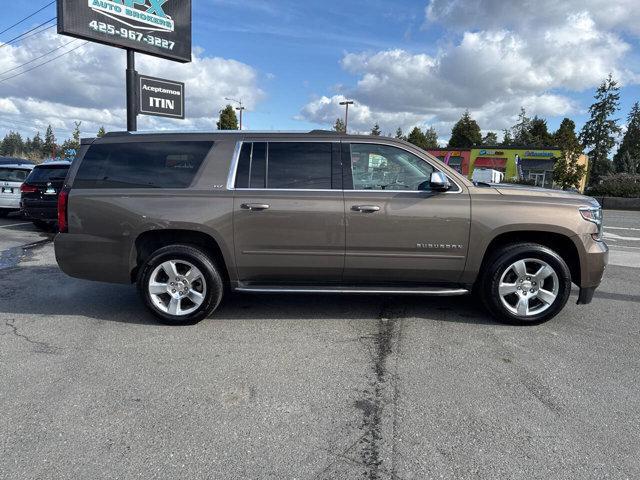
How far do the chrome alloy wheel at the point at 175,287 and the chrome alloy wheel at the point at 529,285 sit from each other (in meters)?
3.00

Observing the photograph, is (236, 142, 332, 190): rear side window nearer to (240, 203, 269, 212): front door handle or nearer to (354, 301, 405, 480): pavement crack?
(240, 203, 269, 212): front door handle

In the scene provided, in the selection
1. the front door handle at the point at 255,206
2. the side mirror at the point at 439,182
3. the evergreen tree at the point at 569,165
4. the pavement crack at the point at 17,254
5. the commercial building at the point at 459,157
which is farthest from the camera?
the commercial building at the point at 459,157

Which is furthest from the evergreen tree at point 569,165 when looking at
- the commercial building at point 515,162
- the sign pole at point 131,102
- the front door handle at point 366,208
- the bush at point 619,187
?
the front door handle at point 366,208

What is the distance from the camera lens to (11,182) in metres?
12.9

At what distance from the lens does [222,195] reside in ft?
15.2

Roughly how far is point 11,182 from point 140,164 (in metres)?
10.4

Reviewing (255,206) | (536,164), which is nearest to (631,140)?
(536,164)

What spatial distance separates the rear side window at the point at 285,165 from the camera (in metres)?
4.69

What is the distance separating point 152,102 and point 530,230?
37.1 feet

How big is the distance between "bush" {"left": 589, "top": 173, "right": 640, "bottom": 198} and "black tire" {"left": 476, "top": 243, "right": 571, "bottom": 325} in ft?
80.4

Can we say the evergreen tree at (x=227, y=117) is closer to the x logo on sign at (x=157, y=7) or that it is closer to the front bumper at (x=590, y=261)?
the x logo on sign at (x=157, y=7)

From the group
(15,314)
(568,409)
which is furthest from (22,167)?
(568,409)

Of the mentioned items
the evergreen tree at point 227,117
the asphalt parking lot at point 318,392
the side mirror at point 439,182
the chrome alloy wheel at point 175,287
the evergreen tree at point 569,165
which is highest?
the evergreen tree at point 227,117

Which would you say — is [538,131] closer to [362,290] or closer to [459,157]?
[459,157]
